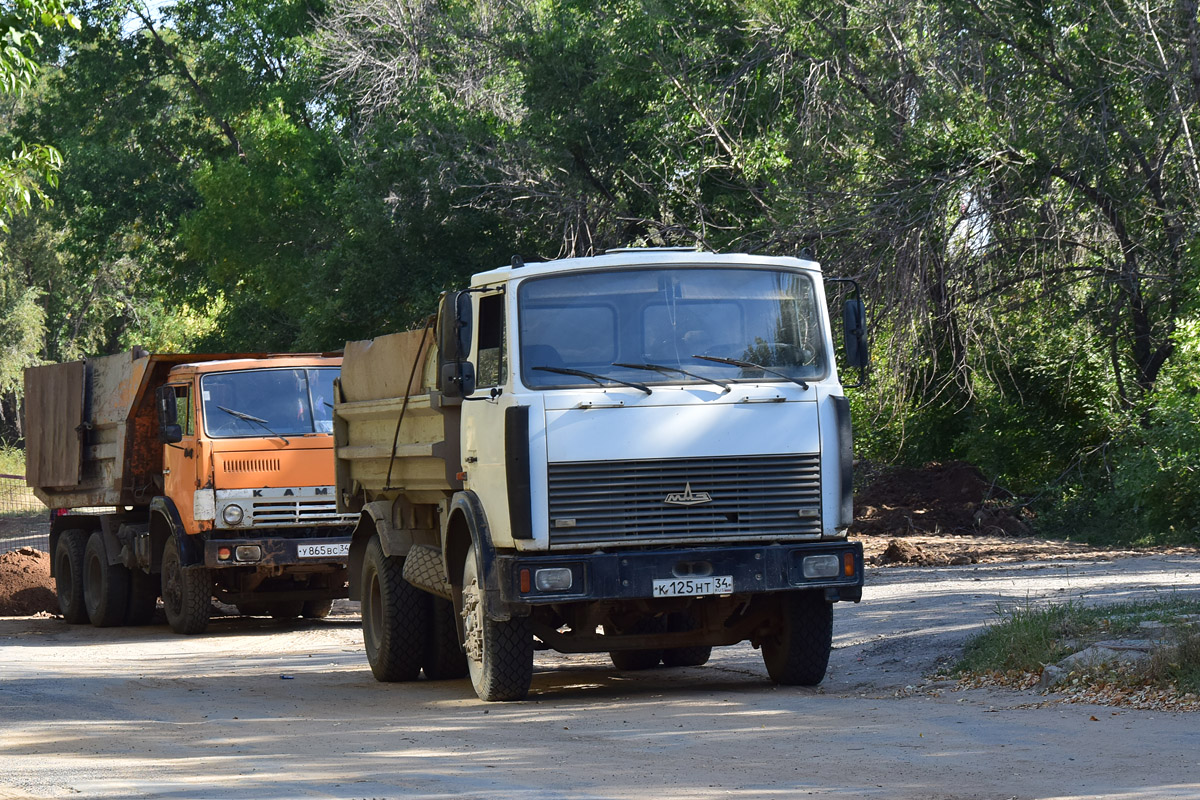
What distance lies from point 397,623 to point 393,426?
147 centimetres

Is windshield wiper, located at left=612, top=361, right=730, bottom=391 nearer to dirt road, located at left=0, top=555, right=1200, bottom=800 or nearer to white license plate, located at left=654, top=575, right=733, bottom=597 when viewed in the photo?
white license plate, located at left=654, top=575, right=733, bottom=597

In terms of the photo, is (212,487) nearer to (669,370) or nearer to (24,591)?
(24,591)

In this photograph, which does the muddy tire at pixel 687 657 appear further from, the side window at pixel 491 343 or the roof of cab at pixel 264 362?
the roof of cab at pixel 264 362

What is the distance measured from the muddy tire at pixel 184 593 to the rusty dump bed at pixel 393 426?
11.7ft

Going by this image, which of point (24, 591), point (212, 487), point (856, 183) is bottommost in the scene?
point (24, 591)

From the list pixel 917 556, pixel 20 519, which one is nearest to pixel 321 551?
pixel 917 556

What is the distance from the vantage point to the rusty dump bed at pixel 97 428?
17.2 meters

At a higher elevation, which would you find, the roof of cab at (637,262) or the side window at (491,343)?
the roof of cab at (637,262)

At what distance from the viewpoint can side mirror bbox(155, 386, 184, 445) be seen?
1581cm

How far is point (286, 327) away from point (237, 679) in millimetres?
23140

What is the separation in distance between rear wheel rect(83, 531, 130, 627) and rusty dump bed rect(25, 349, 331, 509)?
593 mm

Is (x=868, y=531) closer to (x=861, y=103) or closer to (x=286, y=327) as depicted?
(x=861, y=103)

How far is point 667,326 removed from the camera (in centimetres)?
981

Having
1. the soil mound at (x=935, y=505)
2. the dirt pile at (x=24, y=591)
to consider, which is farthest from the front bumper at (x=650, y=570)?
the soil mound at (x=935, y=505)
